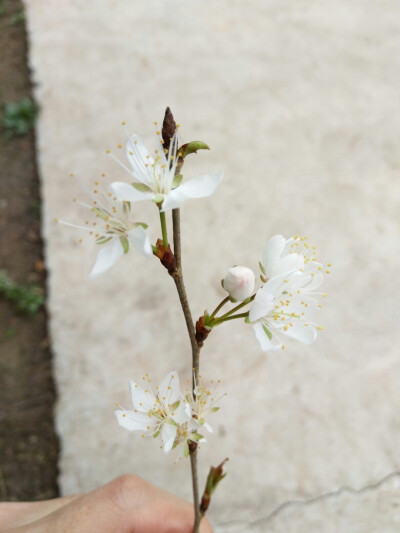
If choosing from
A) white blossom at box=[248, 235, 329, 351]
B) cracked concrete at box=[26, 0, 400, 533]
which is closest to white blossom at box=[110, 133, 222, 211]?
white blossom at box=[248, 235, 329, 351]

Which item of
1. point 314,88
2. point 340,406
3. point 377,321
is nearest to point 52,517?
point 340,406

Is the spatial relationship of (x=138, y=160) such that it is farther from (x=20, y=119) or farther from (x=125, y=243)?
(x=20, y=119)

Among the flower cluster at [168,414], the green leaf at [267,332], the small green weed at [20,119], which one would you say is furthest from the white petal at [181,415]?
the small green weed at [20,119]

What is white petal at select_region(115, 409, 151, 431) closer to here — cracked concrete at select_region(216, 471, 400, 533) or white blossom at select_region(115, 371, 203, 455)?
white blossom at select_region(115, 371, 203, 455)

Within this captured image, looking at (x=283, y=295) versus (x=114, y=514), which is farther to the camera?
(x=114, y=514)

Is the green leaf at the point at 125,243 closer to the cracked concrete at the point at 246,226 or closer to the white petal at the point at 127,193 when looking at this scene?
the white petal at the point at 127,193

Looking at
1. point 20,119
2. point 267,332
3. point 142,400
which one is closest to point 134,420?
point 142,400
